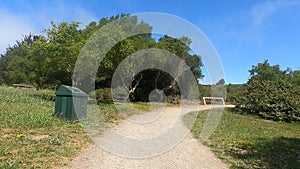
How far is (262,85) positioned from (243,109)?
261 centimetres

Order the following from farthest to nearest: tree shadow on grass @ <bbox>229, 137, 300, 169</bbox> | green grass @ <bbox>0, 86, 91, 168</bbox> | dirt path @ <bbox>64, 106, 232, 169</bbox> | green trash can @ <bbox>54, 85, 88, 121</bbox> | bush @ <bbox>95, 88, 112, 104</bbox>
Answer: bush @ <bbox>95, 88, 112, 104</bbox> < green trash can @ <bbox>54, 85, 88, 121</bbox> < tree shadow on grass @ <bbox>229, 137, 300, 169</bbox> < dirt path @ <bbox>64, 106, 232, 169</bbox> < green grass @ <bbox>0, 86, 91, 168</bbox>

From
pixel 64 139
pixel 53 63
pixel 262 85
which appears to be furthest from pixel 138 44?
pixel 64 139

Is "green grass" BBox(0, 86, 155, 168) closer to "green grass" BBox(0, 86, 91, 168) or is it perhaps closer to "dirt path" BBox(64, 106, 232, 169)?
"green grass" BBox(0, 86, 91, 168)

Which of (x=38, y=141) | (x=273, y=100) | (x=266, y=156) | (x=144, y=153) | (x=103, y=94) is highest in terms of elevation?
(x=103, y=94)

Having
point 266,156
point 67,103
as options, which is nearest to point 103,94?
point 67,103

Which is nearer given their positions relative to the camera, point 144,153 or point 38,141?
point 38,141

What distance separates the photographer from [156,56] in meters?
19.2

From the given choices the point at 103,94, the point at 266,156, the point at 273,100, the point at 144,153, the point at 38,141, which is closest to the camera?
the point at 38,141

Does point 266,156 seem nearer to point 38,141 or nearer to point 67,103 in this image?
point 38,141

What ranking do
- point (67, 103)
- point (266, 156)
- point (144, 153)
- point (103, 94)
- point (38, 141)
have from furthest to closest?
point (103, 94), point (67, 103), point (266, 156), point (144, 153), point (38, 141)

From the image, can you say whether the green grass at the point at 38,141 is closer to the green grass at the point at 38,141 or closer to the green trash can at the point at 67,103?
the green grass at the point at 38,141

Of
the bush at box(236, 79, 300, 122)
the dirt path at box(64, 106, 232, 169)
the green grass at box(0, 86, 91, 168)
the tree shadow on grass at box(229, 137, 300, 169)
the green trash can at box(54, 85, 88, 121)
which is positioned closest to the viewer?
the green grass at box(0, 86, 91, 168)

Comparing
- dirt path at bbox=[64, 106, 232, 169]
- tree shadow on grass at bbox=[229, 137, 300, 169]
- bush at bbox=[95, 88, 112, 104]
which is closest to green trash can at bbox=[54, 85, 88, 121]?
dirt path at bbox=[64, 106, 232, 169]

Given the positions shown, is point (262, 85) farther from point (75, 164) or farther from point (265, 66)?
point (265, 66)
